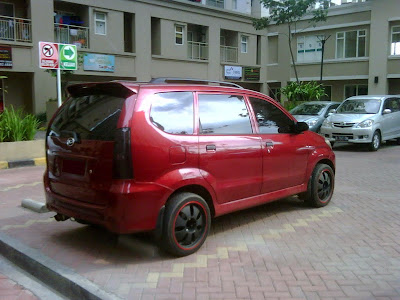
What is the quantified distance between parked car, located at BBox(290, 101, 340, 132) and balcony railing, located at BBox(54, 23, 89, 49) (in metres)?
12.5

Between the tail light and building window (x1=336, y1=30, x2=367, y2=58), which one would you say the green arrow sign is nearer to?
the tail light

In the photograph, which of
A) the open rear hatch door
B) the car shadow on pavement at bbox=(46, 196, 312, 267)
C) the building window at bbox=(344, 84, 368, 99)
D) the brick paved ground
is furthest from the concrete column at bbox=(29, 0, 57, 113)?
the building window at bbox=(344, 84, 368, 99)

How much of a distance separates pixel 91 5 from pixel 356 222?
20.8 metres

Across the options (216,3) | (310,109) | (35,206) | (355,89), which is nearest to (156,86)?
(35,206)

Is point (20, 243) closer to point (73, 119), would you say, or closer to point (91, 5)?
point (73, 119)

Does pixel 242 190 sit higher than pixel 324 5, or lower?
lower

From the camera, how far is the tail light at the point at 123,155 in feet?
12.3

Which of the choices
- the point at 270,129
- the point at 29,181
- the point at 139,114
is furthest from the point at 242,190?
the point at 29,181

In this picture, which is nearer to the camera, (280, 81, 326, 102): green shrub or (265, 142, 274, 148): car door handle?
(265, 142, 274, 148): car door handle

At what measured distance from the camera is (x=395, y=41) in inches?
1069

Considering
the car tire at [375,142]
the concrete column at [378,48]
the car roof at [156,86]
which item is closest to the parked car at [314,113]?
the car tire at [375,142]

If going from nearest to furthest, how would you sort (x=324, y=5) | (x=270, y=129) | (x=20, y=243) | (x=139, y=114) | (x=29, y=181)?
(x=139, y=114)
(x=20, y=243)
(x=270, y=129)
(x=29, y=181)
(x=324, y=5)

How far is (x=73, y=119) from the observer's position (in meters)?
4.38

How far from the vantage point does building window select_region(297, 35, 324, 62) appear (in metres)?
30.9
